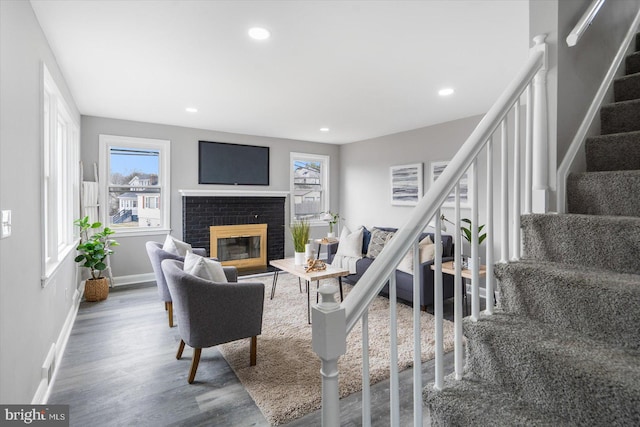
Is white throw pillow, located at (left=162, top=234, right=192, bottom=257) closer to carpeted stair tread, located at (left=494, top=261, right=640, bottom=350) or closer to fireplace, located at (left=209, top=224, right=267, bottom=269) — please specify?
fireplace, located at (left=209, top=224, right=267, bottom=269)

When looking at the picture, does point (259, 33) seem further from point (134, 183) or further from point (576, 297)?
point (134, 183)

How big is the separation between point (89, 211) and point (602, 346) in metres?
5.53

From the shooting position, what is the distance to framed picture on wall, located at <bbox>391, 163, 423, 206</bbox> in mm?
5648

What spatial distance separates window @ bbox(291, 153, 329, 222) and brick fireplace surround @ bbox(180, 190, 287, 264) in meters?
0.51

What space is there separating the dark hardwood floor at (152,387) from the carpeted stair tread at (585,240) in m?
1.30

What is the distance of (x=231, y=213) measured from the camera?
233 inches

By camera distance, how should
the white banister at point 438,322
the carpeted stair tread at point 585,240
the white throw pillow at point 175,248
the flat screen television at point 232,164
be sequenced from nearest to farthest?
the white banister at point 438,322 → the carpeted stair tread at point 585,240 → the white throw pillow at point 175,248 → the flat screen television at point 232,164

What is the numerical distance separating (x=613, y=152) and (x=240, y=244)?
541cm

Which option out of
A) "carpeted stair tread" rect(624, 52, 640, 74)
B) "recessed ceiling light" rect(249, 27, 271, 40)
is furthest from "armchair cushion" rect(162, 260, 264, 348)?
"carpeted stair tread" rect(624, 52, 640, 74)

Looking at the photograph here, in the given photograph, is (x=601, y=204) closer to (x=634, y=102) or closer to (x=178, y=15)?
(x=634, y=102)

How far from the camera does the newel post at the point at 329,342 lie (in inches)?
36.1

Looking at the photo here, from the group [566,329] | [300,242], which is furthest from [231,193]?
[566,329]

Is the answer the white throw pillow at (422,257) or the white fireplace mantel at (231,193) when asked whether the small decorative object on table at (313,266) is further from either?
the white fireplace mantel at (231,193)

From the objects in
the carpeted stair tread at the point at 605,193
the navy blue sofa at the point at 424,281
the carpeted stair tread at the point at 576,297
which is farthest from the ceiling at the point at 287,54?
the navy blue sofa at the point at 424,281
